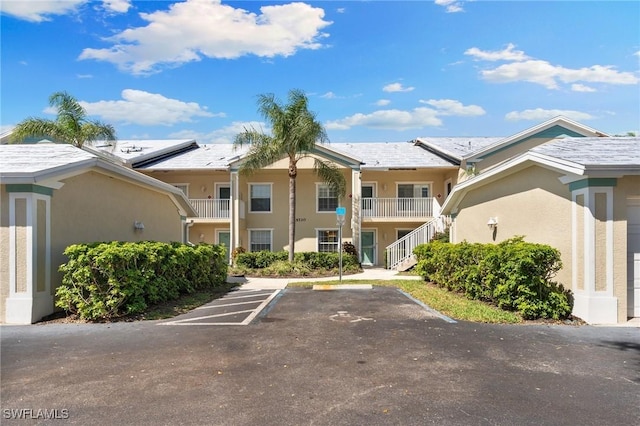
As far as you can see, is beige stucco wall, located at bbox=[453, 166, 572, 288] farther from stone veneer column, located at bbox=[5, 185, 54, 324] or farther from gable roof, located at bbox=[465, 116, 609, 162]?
stone veneer column, located at bbox=[5, 185, 54, 324]

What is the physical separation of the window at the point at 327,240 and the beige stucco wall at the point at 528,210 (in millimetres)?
9689

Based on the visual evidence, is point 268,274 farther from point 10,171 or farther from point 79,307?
point 10,171

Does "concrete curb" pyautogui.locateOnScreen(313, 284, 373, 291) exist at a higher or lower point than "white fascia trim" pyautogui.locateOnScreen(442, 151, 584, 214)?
lower

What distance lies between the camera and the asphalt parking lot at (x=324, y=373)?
13.3 ft

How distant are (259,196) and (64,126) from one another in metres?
10.2

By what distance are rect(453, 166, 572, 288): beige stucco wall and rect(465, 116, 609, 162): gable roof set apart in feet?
27.8

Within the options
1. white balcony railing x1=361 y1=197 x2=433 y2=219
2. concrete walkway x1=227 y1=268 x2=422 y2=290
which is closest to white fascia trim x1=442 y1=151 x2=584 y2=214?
concrete walkway x1=227 y1=268 x2=422 y2=290

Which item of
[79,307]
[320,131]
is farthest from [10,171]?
[320,131]

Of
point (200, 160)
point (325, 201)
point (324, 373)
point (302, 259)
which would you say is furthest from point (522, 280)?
point (200, 160)

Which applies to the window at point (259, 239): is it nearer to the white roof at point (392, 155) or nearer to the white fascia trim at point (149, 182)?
the white fascia trim at point (149, 182)

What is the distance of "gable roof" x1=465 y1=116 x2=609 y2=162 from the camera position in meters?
21.0

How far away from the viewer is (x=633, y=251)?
8.19 metres

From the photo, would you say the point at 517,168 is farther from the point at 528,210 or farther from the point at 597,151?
the point at 597,151

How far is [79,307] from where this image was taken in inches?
323
